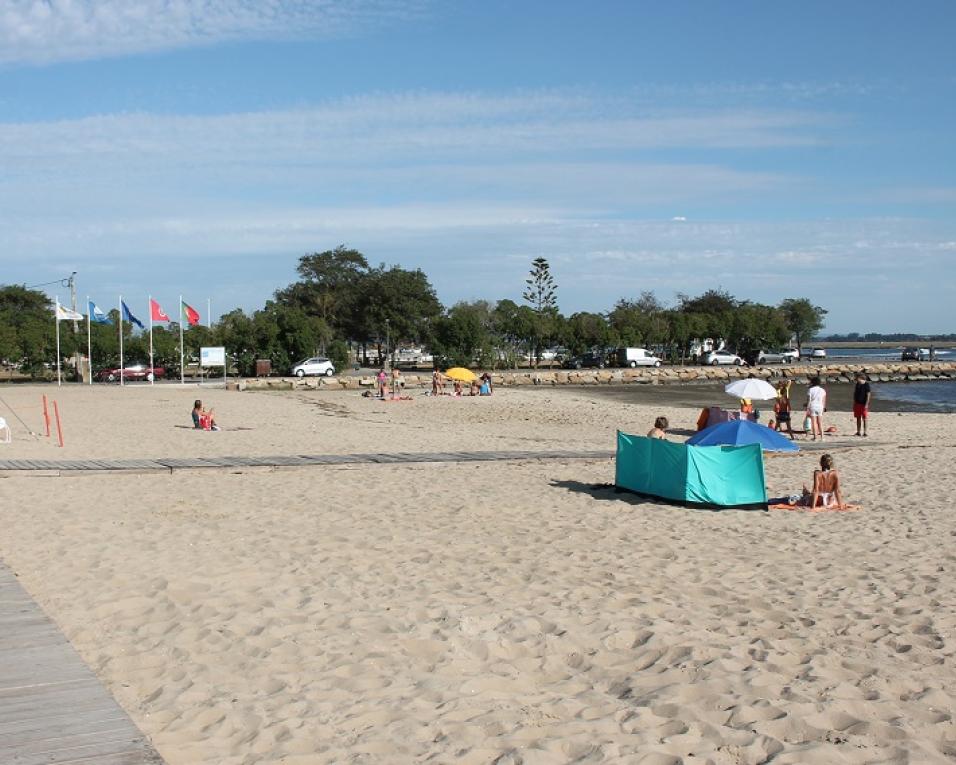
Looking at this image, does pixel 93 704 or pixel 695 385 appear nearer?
pixel 93 704

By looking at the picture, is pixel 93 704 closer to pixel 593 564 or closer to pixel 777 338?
pixel 593 564

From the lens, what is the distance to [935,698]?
5.94 metres

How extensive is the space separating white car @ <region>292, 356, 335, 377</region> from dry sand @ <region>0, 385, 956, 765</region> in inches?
1645

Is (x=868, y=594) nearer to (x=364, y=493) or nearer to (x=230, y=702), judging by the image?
(x=230, y=702)

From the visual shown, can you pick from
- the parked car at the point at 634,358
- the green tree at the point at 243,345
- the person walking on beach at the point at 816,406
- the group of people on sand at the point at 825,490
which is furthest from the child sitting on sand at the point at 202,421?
the parked car at the point at 634,358

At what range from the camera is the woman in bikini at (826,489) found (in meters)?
12.7

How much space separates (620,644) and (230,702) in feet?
9.17

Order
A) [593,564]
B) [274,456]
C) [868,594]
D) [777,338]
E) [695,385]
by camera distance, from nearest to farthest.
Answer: [868,594], [593,564], [274,456], [695,385], [777,338]

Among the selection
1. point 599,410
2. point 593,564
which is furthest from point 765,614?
point 599,410

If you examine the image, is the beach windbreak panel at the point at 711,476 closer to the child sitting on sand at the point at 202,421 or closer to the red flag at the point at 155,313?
the child sitting on sand at the point at 202,421

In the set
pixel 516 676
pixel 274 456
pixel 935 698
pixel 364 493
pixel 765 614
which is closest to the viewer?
pixel 935 698

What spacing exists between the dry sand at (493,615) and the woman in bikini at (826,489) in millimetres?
370

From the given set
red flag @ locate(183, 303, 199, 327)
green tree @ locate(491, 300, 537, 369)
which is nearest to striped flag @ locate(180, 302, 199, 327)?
red flag @ locate(183, 303, 199, 327)

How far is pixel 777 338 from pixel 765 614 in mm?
89572
